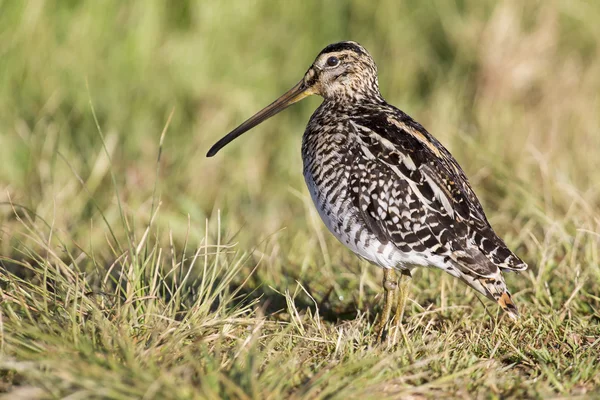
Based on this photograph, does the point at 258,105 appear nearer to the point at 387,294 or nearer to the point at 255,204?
the point at 255,204

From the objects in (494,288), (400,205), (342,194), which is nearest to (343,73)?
(342,194)

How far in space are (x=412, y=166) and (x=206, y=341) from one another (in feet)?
4.02

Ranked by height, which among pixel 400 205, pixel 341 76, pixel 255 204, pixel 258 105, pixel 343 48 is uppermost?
pixel 343 48

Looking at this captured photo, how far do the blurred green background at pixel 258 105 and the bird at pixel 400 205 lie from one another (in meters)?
0.84

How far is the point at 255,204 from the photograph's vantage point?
6141 mm

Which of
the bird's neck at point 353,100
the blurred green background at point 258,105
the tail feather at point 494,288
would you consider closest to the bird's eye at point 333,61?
the bird's neck at point 353,100

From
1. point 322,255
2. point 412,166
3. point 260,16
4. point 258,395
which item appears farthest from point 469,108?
point 258,395

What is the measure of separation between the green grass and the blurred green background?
0.02m

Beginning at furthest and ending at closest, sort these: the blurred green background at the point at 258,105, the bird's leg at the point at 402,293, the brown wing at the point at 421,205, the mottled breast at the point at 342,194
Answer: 1. the blurred green background at the point at 258,105
2. the bird's leg at the point at 402,293
3. the mottled breast at the point at 342,194
4. the brown wing at the point at 421,205

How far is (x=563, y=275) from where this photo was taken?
14.2ft

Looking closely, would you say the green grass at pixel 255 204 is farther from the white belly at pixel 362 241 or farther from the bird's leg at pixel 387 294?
the white belly at pixel 362 241

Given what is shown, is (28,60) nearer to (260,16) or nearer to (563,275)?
(260,16)

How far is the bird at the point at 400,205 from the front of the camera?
3.62m

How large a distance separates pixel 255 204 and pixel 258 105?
4.36ft
